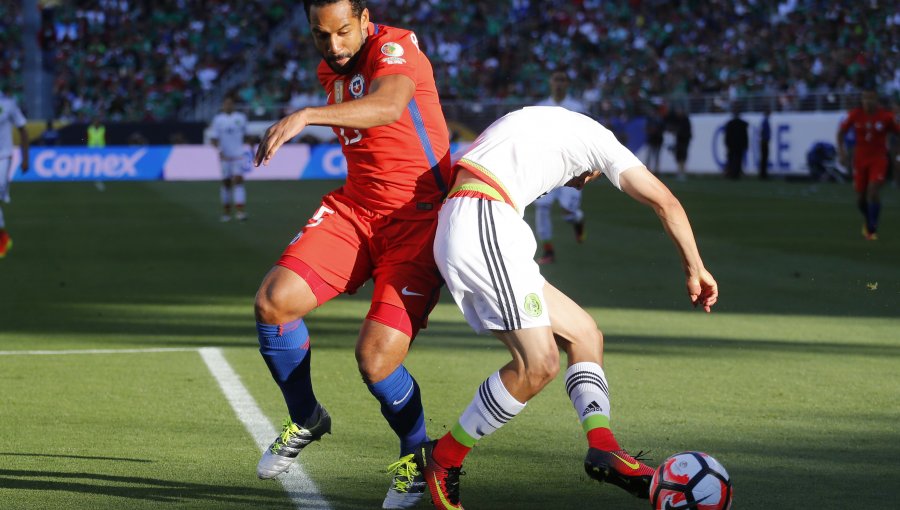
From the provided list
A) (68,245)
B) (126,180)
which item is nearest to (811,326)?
(68,245)

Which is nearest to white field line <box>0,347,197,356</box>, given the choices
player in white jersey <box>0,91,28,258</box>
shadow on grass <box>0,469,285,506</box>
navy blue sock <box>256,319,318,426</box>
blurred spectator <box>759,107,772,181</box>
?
shadow on grass <box>0,469,285,506</box>

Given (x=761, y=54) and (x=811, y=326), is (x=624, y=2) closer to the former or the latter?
(x=761, y=54)

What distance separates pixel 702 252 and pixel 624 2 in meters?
27.4

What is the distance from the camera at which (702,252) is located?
1619cm

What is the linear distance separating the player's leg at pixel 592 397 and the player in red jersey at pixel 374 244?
533mm

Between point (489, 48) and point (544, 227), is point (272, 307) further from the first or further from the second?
point (489, 48)

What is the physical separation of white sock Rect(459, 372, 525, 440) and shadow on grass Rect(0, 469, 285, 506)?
84 cm

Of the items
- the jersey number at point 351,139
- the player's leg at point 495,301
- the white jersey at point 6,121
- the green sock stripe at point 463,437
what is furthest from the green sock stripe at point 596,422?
the white jersey at point 6,121

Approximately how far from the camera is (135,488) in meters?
5.39

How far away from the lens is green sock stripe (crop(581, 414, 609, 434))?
4.86 meters

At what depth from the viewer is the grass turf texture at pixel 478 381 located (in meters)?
5.48

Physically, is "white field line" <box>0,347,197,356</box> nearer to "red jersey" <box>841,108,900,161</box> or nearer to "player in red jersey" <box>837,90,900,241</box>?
"player in red jersey" <box>837,90,900,241</box>

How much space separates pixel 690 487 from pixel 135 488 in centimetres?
220

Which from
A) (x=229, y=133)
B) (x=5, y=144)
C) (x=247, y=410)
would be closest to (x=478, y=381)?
(x=247, y=410)
